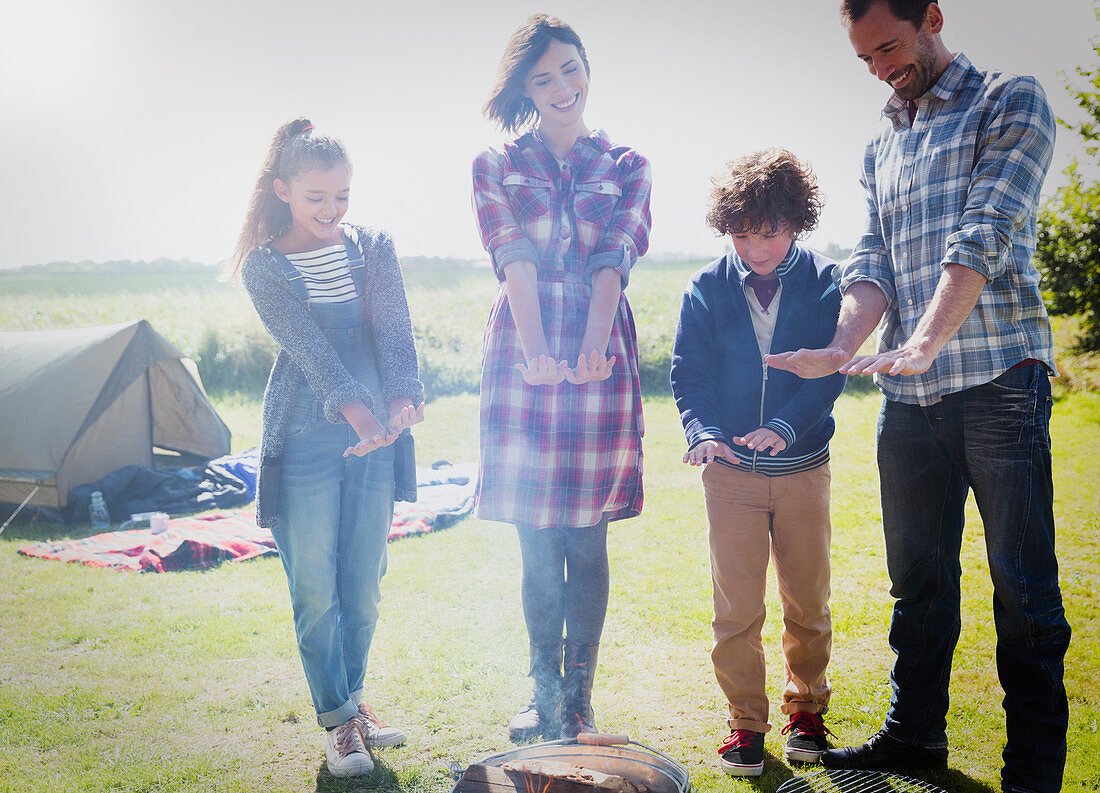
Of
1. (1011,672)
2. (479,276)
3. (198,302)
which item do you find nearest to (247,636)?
(1011,672)

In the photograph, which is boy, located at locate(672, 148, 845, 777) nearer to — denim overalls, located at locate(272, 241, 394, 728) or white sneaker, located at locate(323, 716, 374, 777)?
denim overalls, located at locate(272, 241, 394, 728)

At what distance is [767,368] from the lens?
2143mm

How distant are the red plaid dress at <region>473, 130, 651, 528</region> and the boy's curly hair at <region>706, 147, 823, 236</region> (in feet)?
0.75

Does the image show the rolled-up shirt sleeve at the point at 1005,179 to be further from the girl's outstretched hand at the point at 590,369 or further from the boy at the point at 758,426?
the girl's outstretched hand at the point at 590,369

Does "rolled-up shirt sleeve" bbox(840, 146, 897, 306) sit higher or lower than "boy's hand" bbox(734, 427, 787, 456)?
higher

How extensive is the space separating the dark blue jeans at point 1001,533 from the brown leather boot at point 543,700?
1.00 metres

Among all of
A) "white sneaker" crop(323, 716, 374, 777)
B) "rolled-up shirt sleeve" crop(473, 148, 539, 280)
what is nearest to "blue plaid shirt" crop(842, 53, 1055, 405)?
"rolled-up shirt sleeve" crop(473, 148, 539, 280)

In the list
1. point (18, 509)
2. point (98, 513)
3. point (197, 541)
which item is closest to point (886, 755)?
point (197, 541)

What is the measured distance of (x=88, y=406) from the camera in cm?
538

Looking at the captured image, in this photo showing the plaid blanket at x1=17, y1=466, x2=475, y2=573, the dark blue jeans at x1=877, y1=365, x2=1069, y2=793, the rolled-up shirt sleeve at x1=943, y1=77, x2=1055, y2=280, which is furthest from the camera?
the plaid blanket at x1=17, y1=466, x2=475, y2=573

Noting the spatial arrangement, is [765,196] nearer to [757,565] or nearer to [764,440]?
[764,440]

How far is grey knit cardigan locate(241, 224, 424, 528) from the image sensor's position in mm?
2018

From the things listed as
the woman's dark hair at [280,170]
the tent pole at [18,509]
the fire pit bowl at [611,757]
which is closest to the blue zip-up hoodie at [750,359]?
the fire pit bowl at [611,757]

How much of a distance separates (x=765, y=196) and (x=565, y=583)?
1228 millimetres
